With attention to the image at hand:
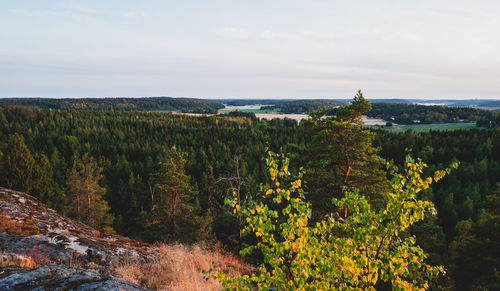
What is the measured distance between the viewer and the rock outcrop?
26.7 ft

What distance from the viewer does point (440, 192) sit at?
58125mm

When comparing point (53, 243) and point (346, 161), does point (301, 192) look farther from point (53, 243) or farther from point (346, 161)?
point (346, 161)

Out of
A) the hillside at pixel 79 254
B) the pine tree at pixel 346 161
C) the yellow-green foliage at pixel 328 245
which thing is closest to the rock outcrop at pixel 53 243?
the hillside at pixel 79 254

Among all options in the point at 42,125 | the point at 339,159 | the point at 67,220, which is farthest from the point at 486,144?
the point at 42,125

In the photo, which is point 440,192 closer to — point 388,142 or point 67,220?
point 388,142

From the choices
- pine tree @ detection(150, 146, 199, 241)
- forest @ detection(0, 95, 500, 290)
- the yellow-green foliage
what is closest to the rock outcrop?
forest @ detection(0, 95, 500, 290)

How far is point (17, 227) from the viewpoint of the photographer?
30.5 ft

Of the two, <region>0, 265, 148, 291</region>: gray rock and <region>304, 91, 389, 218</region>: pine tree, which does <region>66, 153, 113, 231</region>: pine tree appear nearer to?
<region>304, 91, 389, 218</region>: pine tree

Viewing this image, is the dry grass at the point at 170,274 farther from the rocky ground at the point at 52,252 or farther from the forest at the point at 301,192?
the forest at the point at 301,192

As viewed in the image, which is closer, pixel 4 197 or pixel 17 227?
pixel 17 227

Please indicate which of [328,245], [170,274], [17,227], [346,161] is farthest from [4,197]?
[346,161]

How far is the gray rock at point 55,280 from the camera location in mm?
4812

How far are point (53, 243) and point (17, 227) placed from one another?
5.77ft

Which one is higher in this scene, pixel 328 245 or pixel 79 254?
pixel 328 245
